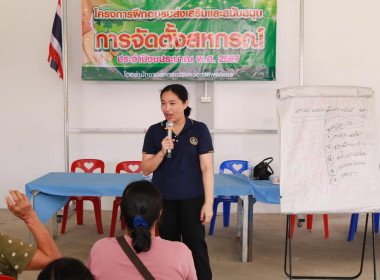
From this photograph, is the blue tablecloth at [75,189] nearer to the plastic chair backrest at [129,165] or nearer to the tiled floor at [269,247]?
the tiled floor at [269,247]

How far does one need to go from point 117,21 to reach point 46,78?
3.79ft

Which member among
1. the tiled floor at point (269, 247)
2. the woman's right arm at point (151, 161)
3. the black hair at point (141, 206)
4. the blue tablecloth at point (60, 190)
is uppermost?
the woman's right arm at point (151, 161)

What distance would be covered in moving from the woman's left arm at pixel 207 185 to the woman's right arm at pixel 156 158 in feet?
0.81

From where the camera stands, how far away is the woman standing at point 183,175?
2.46 meters

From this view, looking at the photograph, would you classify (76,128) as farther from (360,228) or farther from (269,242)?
(360,228)

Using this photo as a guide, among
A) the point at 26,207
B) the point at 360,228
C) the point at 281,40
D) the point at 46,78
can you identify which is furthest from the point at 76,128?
the point at 26,207

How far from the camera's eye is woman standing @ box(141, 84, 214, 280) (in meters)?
2.46

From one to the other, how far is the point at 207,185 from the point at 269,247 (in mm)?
1748

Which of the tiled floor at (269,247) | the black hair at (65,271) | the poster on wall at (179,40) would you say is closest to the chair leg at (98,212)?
the tiled floor at (269,247)

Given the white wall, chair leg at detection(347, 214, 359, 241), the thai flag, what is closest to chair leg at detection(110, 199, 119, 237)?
the white wall

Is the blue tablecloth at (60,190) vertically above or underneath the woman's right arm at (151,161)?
underneath

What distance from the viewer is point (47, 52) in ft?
17.5

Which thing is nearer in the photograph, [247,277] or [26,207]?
[26,207]

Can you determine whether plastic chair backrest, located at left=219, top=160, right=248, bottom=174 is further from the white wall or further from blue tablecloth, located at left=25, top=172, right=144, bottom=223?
blue tablecloth, located at left=25, top=172, right=144, bottom=223
